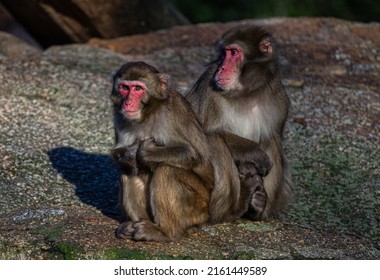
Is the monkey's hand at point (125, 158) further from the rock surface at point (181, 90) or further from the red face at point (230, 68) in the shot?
the red face at point (230, 68)

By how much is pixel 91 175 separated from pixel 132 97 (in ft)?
6.03

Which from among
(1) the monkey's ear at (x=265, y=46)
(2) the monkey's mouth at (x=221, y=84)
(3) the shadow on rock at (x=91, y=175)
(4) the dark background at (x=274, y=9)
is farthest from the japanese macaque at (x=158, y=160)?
(4) the dark background at (x=274, y=9)

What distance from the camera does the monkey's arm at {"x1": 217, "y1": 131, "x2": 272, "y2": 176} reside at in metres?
7.15

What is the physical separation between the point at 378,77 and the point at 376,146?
233cm

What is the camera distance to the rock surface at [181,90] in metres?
6.68

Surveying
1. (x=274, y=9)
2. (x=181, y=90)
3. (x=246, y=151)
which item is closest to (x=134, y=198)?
(x=246, y=151)

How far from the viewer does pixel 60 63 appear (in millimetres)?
10836

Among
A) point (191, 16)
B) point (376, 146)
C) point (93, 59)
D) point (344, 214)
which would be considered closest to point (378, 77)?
point (376, 146)

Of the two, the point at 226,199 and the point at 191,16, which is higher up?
the point at 226,199

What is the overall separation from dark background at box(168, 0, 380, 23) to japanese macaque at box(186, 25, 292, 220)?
422 inches

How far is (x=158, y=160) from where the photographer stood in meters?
6.42

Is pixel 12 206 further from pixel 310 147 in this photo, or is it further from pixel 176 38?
pixel 176 38

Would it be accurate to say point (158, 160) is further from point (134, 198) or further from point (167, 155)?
point (134, 198)

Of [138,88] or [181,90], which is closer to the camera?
[138,88]
